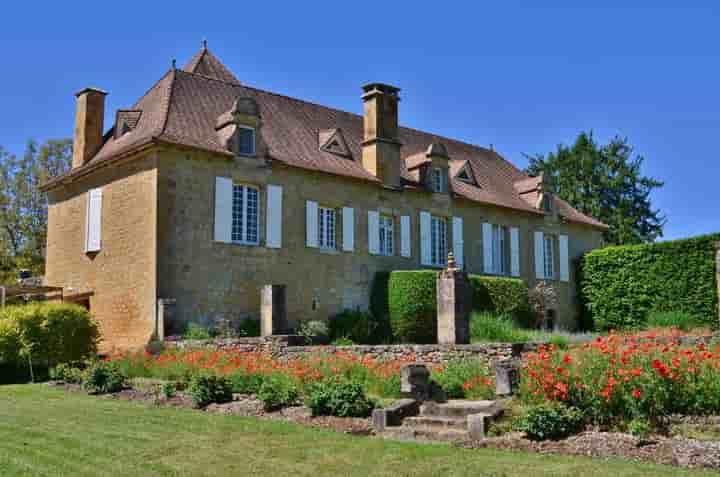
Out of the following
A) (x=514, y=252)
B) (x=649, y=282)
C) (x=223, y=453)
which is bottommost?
(x=223, y=453)

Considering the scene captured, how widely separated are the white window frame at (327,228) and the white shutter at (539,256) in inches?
351

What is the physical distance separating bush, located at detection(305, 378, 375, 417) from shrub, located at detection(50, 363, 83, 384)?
6088 millimetres

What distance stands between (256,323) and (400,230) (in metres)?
6.05

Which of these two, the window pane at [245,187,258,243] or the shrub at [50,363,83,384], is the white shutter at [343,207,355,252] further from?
the shrub at [50,363,83,384]

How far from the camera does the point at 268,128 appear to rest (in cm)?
2241

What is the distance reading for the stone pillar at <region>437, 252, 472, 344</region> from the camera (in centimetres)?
1464

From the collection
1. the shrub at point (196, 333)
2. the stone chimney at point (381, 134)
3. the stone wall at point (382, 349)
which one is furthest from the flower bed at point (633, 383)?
the stone chimney at point (381, 134)

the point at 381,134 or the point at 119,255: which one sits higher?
the point at 381,134

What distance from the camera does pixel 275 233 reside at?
20.7 meters

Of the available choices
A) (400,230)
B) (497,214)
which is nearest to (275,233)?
(400,230)

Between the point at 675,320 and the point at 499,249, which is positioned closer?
the point at 675,320

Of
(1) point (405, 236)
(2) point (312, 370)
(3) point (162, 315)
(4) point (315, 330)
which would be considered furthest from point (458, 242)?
(2) point (312, 370)

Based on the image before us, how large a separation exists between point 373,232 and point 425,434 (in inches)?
559

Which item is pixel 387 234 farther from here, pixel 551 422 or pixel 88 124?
pixel 551 422
